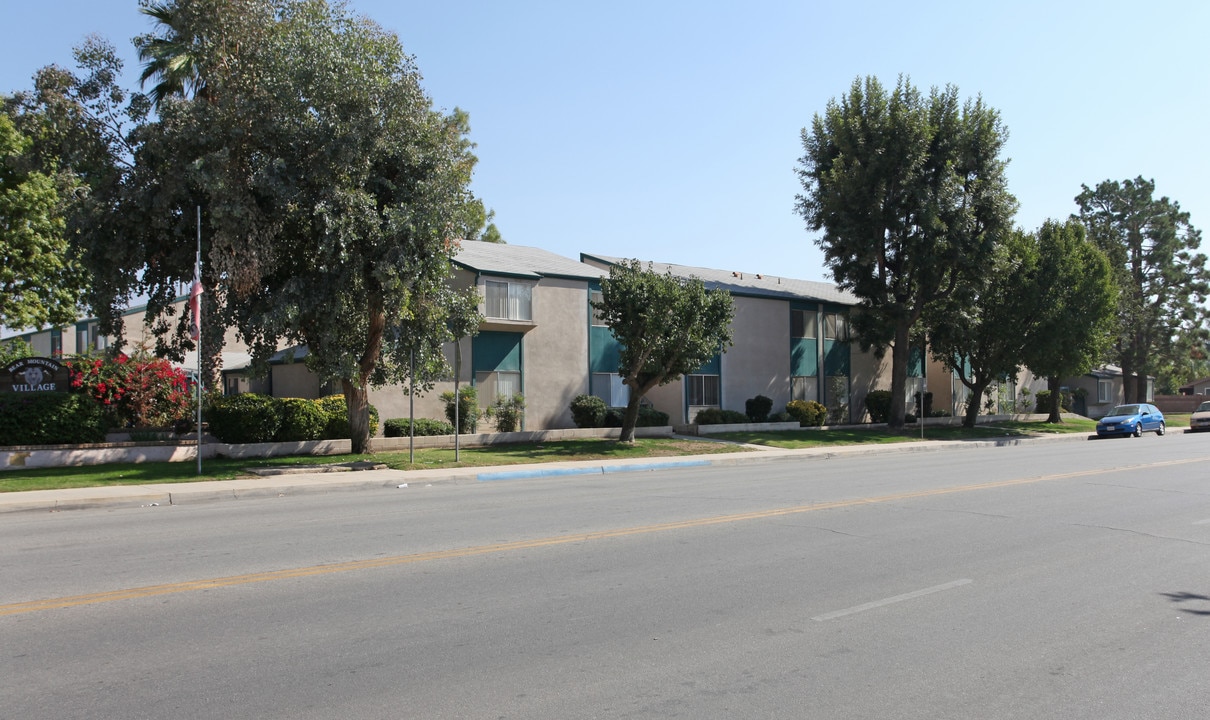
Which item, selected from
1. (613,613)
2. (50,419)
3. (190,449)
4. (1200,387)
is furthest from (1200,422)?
(1200,387)

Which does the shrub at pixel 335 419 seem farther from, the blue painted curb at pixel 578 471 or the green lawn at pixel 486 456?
the blue painted curb at pixel 578 471

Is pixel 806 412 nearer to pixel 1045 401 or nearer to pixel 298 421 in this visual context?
pixel 298 421

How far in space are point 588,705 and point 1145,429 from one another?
1674 inches

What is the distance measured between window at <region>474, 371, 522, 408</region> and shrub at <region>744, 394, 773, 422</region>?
10.9m

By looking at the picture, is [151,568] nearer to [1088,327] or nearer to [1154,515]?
[1154,515]

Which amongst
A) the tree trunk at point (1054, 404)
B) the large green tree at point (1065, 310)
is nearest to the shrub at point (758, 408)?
the large green tree at point (1065, 310)

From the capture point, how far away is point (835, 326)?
43375mm

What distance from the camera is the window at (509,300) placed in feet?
97.7

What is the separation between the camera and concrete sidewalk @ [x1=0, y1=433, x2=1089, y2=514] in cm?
1436

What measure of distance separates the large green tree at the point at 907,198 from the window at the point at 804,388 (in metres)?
3.70

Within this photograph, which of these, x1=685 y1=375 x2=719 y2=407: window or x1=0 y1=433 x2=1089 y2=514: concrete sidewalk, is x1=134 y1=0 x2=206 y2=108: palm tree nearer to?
x1=0 y1=433 x2=1089 y2=514: concrete sidewalk

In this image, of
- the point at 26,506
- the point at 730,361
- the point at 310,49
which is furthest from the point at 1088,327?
the point at 26,506

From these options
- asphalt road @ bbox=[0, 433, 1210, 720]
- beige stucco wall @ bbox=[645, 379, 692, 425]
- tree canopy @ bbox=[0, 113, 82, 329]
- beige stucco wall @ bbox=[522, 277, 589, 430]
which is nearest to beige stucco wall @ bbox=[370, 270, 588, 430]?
beige stucco wall @ bbox=[522, 277, 589, 430]

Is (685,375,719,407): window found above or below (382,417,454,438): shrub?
above
